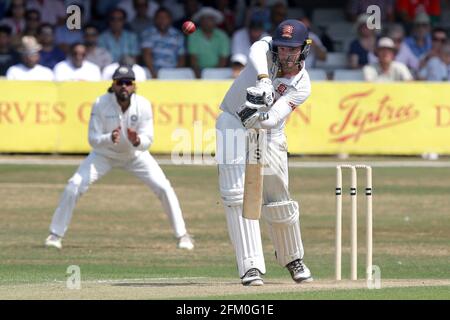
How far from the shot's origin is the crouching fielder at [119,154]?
15.1m

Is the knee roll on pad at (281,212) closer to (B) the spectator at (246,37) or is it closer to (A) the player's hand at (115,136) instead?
(A) the player's hand at (115,136)

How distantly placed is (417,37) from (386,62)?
2025 mm

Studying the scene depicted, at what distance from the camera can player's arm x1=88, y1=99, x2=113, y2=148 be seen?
15109 mm

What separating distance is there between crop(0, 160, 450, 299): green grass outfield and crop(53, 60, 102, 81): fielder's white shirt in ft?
5.06

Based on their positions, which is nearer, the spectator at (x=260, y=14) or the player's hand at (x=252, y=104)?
the player's hand at (x=252, y=104)

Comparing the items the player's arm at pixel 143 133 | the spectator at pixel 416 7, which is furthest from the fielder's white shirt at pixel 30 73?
the player's arm at pixel 143 133

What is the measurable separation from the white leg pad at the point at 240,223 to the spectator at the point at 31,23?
14011 mm

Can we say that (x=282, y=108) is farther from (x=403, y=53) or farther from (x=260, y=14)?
(x=403, y=53)

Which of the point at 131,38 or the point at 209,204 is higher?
the point at 131,38

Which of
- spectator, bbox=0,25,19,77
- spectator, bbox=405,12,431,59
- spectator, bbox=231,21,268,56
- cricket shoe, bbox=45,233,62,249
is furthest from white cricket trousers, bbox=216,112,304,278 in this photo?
spectator, bbox=405,12,431,59

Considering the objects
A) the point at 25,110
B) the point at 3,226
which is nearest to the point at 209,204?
the point at 3,226

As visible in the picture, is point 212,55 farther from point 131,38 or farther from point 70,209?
point 70,209

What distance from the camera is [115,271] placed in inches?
531

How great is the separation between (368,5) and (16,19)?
6.22 metres
